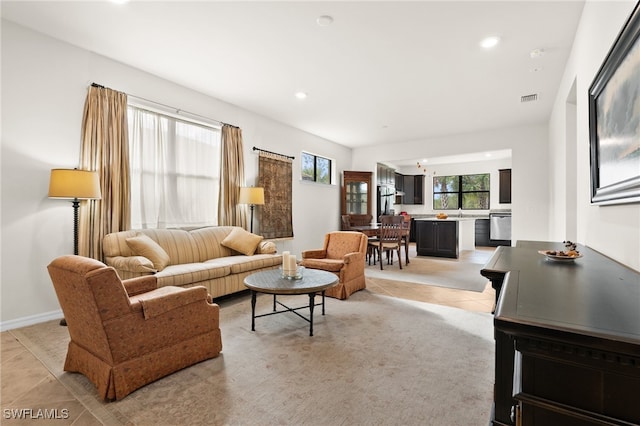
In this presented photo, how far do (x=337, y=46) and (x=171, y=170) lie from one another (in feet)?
8.90

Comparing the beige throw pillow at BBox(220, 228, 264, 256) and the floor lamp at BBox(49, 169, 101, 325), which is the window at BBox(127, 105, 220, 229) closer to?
the beige throw pillow at BBox(220, 228, 264, 256)

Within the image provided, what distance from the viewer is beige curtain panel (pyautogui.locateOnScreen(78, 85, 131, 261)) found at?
3.32 metres

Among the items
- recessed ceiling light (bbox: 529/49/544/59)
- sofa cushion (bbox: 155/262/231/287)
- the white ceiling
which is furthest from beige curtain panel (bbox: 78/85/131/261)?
recessed ceiling light (bbox: 529/49/544/59)

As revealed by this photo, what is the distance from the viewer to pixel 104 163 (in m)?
3.43

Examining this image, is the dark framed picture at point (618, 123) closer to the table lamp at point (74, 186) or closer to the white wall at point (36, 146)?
the table lamp at point (74, 186)

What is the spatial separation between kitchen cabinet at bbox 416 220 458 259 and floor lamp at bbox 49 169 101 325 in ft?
21.7

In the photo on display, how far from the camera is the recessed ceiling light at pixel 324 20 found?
2.73m

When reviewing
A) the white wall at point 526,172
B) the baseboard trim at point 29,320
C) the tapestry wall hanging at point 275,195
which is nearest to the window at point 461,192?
the white wall at point 526,172

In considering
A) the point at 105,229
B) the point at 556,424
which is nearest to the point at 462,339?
the point at 556,424

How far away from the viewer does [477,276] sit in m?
5.20

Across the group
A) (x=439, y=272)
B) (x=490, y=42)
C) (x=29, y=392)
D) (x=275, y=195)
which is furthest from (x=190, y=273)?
(x=439, y=272)

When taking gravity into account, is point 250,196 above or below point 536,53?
below

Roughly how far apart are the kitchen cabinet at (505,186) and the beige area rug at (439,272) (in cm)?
274

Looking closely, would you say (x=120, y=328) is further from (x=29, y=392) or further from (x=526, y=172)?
(x=526, y=172)
